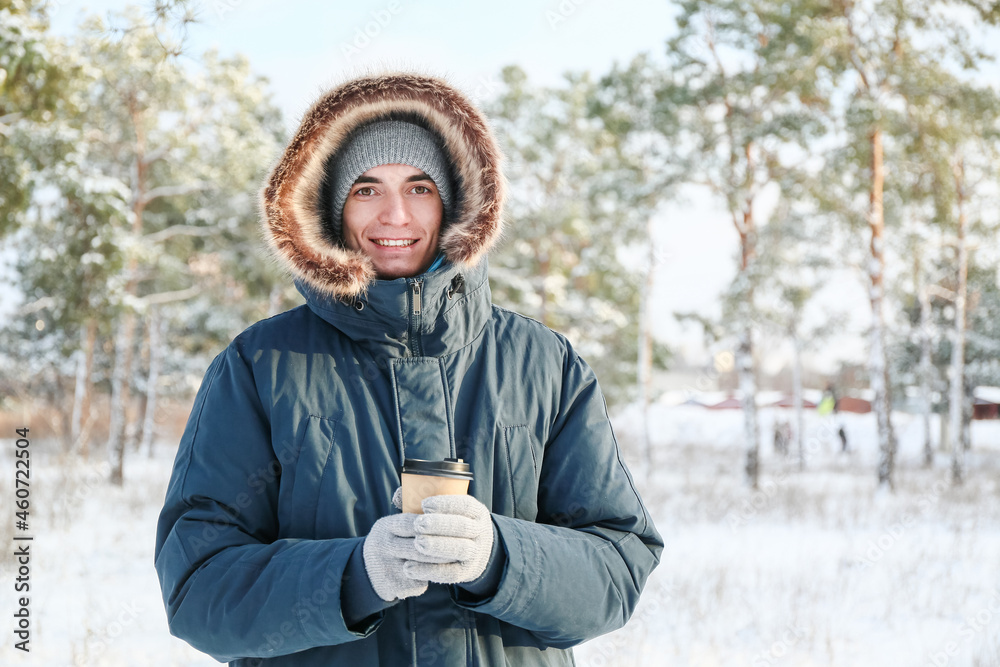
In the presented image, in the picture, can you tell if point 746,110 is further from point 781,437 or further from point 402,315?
point 781,437

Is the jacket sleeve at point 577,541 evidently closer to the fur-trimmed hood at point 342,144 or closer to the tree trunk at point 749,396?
the fur-trimmed hood at point 342,144

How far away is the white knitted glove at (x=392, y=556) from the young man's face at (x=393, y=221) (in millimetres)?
695

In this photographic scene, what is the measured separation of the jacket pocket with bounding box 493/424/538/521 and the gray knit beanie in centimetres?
65

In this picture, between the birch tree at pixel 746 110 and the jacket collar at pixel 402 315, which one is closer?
the jacket collar at pixel 402 315

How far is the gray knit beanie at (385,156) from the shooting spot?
1.90m

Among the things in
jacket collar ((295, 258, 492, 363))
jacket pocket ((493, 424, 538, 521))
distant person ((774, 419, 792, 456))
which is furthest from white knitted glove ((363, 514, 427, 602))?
distant person ((774, 419, 792, 456))

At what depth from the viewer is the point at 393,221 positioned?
1861 mm

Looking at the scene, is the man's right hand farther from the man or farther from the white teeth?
the white teeth

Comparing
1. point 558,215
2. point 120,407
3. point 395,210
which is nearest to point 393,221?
point 395,210

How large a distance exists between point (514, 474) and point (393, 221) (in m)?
0.71

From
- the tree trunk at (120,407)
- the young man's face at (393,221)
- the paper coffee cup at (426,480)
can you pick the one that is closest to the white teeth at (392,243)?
the young man's face at (393,221)

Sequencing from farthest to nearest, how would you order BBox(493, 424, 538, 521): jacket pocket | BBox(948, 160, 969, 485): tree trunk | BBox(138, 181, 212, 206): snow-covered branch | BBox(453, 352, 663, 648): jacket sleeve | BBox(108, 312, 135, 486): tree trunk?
BBox(948, 160, 969, 485): tree trunk < BBox(138, 181, 212, 206): snow-covered branch < BBox(108, 312, 135, 486): tree trunk < BBox(493, 424, 538, 521): jacket pocket < BBox(453, 352, 663, 648): jacket sleeve

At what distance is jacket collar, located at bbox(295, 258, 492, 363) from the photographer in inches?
67.1

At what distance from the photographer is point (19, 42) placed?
6.54m
